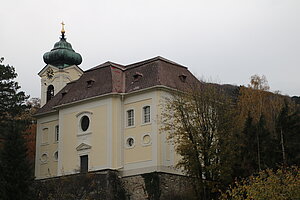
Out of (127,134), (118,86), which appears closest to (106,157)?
(127,134)

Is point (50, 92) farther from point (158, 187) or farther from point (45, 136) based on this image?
point (158, 187)

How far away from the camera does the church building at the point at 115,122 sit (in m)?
40.5

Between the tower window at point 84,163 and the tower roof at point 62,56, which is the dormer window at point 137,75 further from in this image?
the tower roof at point 62,56

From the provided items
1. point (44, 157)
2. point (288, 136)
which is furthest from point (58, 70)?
point (288, 136)

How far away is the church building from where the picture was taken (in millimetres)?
40500

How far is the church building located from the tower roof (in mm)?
5813

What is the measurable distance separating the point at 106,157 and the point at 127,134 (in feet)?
7.10

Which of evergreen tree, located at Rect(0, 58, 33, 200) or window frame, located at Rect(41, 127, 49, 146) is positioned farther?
window frame, located at Rect(41, 127, 49, 146)

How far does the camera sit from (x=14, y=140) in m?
37.3

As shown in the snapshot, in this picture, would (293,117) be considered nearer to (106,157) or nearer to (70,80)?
(106,157)

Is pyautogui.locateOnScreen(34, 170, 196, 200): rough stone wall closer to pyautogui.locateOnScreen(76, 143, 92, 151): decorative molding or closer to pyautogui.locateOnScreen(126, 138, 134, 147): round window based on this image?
pyautogui.locateOnScreen(126, 138, 134, 147): round window

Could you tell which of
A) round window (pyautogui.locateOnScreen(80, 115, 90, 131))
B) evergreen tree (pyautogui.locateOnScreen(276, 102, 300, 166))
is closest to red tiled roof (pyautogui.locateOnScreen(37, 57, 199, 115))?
round window (pyautogui.locateOnScreen(80, 115, 90, 131))

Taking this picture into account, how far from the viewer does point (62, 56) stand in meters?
53.2

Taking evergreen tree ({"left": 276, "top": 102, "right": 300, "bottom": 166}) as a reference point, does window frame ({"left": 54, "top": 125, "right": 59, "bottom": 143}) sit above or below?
above
